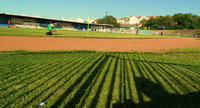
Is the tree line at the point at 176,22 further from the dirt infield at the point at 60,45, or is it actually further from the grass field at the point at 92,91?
the grass field at the point at 92,91

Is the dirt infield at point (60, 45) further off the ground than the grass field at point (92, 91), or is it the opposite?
the dirt infield at point (60, 45)

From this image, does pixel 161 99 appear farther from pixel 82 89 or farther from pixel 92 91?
pixel 82 89

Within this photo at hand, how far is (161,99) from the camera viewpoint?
7.86ft

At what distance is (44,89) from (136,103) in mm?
1879

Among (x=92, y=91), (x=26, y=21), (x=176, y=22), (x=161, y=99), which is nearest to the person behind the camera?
(x=161, y=99)

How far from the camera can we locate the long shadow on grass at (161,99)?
2166 millimetres

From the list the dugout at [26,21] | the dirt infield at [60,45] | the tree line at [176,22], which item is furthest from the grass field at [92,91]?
the tree line at [176,22]

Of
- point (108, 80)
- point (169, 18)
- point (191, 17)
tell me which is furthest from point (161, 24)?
point (108, 80)

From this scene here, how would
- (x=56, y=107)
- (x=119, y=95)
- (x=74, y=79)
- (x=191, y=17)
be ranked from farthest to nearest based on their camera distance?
(x=191, y=17) → (x=74, y=79) → (x=119, y=95) → (x=56, y=107)

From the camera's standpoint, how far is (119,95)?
2463mm

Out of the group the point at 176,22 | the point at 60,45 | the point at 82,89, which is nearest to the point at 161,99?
the point at 82,89

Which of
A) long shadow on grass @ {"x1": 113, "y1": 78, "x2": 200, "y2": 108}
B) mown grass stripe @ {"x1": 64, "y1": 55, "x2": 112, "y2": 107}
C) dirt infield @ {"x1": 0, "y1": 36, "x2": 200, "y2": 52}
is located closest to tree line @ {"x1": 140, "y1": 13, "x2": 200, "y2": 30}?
dirt infield @ {"x1": 0, "y1": 36, "x2": 200, "y2": 52}

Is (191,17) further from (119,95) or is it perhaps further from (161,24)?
(119,95)

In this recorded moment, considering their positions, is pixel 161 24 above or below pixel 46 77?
above
